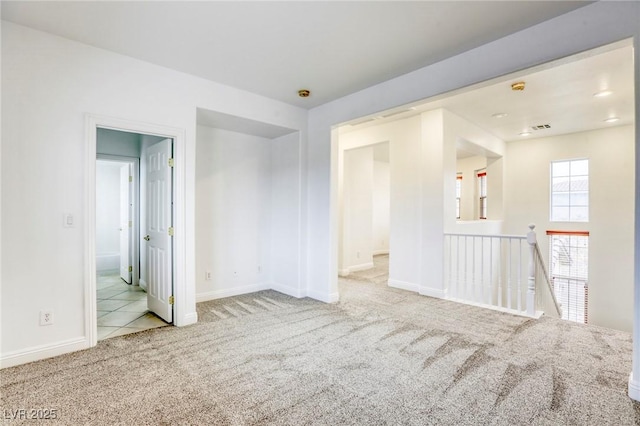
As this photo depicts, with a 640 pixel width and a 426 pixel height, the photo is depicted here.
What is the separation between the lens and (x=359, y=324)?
348cm

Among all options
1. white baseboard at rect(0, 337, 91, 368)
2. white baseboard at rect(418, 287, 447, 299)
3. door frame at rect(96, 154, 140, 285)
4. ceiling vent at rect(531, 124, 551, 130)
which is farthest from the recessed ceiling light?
door frame at rect(96, 154, 140, 285)

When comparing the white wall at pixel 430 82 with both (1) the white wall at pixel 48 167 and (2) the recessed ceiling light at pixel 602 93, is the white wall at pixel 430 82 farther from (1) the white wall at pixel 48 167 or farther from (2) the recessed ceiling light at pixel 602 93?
(2) the recessed ceiling light at pixel 602 93

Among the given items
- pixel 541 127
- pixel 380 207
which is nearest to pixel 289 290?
pixel 541 127

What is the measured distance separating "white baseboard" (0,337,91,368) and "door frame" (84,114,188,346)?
3.2 inches

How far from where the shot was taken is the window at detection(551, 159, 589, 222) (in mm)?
6320

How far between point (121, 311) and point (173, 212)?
1.62m

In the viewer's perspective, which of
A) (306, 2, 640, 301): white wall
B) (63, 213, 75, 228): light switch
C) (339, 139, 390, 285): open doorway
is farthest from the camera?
(339, 139, 390, 285): open doorway

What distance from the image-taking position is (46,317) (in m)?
2.62

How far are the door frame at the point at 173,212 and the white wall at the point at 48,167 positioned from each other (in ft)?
0.13

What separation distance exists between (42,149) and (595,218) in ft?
28.0

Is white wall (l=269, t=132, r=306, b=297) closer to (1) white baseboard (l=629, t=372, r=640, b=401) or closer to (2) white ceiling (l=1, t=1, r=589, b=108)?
(2) white ceiling (l=1, t=1, r=589, b=108)

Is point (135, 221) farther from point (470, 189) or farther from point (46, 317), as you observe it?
point (470, 189)

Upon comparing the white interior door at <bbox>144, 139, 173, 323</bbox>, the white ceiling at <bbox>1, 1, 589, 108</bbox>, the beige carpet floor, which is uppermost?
the white ceiling at <bbox>1, 1, 589, 108</bbox>

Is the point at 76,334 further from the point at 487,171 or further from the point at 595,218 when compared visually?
the point at 595,218
